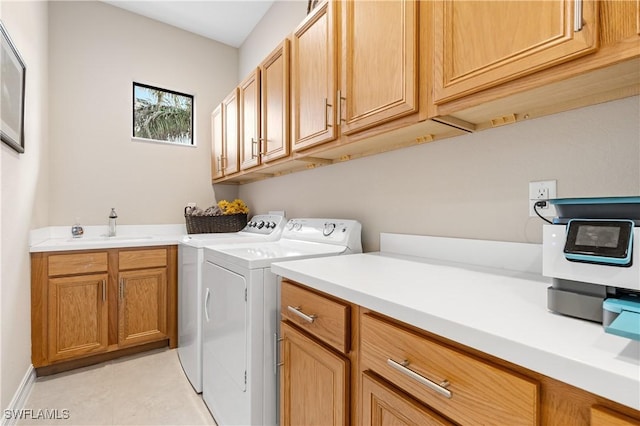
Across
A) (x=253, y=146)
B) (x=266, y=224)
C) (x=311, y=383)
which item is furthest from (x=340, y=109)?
(x=266, y=224)

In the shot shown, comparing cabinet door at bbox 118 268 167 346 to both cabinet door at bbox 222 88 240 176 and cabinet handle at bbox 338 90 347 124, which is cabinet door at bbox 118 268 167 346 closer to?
cabinet door at bbox 222 88 240 176

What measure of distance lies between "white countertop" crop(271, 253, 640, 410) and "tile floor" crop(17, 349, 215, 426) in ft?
4.15

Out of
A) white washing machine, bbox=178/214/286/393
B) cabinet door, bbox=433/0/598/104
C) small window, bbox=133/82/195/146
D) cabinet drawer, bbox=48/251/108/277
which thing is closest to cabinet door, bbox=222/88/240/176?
white washing machine, bbox=178/214/286/393

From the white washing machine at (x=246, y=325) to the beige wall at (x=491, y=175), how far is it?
0.26 metres

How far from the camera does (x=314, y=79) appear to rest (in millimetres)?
1585

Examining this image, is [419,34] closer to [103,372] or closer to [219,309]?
[219,309]

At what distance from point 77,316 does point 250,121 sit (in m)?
1.88

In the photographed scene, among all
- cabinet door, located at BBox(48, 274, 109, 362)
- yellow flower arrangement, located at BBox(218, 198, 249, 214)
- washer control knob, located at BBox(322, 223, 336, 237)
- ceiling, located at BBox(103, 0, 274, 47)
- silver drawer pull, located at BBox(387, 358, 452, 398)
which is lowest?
cabinet door, located at BBox(48, 274, 109, 362)

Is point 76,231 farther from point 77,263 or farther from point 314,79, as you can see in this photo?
point 314,79

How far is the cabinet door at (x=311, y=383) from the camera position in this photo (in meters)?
0.93

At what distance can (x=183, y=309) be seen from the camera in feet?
7.72

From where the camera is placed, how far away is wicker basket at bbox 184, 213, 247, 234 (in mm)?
2824

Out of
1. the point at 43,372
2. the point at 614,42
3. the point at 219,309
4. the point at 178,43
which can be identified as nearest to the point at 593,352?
the point at 614,42

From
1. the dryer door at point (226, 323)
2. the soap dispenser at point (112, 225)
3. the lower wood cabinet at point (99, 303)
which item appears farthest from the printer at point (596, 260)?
the soap dispenser at point (112, 225)
